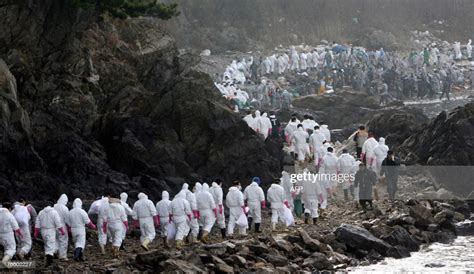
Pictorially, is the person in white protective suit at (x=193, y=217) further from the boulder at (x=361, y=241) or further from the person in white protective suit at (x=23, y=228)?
the person in white protective suit at (x=23, y=228)

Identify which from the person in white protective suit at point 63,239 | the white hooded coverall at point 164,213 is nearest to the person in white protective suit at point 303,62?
the white hooded coverall at point 164,213

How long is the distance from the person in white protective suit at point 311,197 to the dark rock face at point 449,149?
769 centimetres

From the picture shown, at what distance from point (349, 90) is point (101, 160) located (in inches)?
1085

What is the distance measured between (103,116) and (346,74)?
29761mm

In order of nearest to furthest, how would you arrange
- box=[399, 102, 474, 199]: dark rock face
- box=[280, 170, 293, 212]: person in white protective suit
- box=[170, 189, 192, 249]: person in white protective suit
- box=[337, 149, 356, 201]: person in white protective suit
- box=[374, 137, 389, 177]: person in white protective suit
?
box=[170, 189, 192, 249]: person in white protective suit, box=[280, 170, 293, 212]: person in white protective suit, box=[337, 149, 356, 201]: person in white protective suit, box=[374, 137, 389, 177]: person in white protective suit, box=[399, 102, 474, 199]: dark rock face

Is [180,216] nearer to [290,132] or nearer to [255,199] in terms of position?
[255,199]

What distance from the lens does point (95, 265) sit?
26469mm

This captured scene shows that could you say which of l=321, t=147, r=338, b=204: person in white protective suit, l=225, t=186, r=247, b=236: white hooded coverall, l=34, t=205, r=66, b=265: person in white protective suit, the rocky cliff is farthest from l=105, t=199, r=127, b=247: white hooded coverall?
the rocky cliff

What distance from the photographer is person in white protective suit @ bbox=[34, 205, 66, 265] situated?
26781 mm

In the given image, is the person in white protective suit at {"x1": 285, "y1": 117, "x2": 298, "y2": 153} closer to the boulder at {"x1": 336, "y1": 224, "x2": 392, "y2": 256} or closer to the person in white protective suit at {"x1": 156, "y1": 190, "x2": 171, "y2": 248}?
the boulder at {"x1": 336, "y1": 224, "x2": 392, "y2": 256}

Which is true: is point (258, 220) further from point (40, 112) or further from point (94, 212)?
point (40, 112)

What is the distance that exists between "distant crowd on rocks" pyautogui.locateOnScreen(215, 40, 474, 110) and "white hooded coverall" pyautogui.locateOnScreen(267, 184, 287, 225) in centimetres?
2477

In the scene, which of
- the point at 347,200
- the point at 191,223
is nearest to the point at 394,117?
the point at 347,200

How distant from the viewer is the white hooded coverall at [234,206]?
30.1 m
